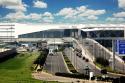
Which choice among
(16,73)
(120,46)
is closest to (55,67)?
(16,73)

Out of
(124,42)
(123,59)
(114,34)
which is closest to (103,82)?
(124,42)

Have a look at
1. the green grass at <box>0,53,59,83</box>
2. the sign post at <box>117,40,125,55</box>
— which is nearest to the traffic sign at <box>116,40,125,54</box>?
the sign post at <box>117,40,125,55</box>

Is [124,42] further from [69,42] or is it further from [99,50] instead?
[69,42]

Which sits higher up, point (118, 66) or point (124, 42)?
point (124, 42)

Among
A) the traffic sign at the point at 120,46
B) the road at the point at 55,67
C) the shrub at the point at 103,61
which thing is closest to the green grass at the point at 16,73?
the road at the point at 55,67

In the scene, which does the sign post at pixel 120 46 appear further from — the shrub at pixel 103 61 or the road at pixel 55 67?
the shrub at pixel 103 61

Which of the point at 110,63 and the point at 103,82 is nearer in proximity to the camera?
the point at 103,82

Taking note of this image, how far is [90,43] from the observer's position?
4754 inches

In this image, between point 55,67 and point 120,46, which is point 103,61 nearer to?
point 55,67

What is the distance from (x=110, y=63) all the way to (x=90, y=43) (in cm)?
3679

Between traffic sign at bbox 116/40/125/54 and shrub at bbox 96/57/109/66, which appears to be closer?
traffic sign at bbox 116/40/125/54

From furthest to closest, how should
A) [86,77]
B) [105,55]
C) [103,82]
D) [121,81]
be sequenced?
[105,55]
[86,77]
[103,82]
[121,81]

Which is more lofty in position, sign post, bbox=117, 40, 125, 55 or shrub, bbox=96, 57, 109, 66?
sign post, bbox=117, 40, 125, 55

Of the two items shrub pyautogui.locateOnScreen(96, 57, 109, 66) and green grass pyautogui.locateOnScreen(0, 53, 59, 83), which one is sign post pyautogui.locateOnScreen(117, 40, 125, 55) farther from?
shrub pyautogui.locateOnScreen(96, 57, 109, 66)
